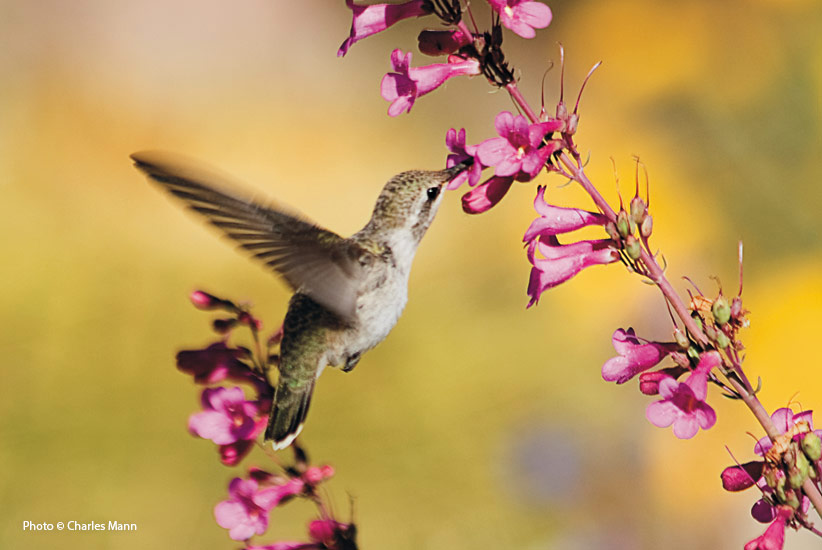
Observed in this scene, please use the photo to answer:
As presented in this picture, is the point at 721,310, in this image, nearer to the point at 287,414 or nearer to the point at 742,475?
the point at 742,475

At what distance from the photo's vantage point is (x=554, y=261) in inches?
68.7

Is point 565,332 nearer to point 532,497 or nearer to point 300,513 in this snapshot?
point 532,497

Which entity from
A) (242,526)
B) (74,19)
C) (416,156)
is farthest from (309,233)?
(74,19)

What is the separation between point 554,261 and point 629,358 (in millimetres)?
273

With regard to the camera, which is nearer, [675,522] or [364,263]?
[364,263]

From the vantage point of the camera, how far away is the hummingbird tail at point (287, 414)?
6.73 feet

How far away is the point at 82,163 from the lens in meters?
7.37

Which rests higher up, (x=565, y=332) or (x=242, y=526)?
(x=565, y=332)

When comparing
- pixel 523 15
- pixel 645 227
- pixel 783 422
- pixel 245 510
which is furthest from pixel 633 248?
pixel 245 510

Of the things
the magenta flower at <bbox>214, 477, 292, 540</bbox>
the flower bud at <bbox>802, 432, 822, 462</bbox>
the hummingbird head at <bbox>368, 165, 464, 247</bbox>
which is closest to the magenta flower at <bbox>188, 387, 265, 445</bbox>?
the magenta flower at <bbox>214, 477, 292, 540</bbox>

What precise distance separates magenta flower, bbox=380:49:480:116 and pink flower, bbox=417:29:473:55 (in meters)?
0.09

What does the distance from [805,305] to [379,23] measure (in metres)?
4.32

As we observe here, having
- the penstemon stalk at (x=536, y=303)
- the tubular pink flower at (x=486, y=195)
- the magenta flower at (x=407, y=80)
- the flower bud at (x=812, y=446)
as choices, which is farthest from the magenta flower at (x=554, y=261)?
the flower bud at (x=812, y=446)

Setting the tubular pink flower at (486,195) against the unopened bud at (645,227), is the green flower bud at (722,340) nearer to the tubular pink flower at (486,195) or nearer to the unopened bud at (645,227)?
the unopened bud at (645,227)
